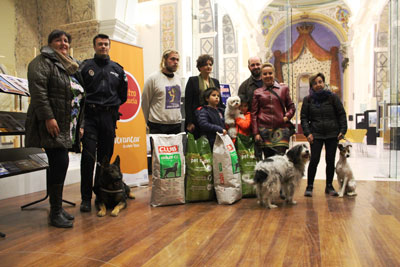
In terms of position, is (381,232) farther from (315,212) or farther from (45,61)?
(45,61)

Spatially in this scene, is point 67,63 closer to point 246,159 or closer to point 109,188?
point 109,188

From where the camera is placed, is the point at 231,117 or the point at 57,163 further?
the point at 231,117

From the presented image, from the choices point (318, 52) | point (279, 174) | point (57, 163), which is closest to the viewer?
point (57, 163)

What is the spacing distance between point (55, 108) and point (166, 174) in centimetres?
111

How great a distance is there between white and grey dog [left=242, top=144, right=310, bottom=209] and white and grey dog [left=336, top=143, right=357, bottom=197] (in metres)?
0.58

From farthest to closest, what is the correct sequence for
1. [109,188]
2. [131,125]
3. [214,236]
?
1. [131,125]
2. [109,188]
3. [214,236]

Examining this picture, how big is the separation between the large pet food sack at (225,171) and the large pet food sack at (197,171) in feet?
0.28

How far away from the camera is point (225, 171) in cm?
296

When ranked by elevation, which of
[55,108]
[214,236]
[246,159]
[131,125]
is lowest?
[214,236]

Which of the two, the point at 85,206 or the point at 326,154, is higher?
the point at 326,154

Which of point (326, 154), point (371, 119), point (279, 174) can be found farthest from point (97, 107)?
point (371, 119)

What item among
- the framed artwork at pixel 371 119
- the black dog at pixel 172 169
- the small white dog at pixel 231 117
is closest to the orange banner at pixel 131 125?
the black dog at pixel 172 169

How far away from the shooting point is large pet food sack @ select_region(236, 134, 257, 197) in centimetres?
316

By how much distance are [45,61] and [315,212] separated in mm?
2396
